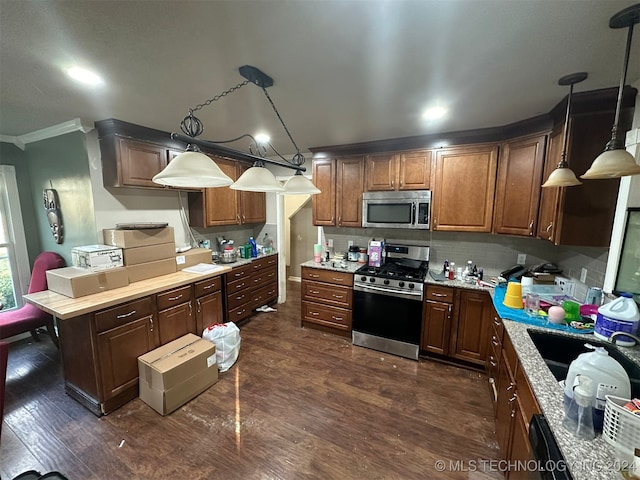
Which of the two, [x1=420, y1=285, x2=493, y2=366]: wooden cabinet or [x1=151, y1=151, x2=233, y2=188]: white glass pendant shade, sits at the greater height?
[x1=151, y1=151, x2=233, y2=188]: white glass pendant shade

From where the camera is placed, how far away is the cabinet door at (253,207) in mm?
3965

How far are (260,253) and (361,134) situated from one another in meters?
2.38

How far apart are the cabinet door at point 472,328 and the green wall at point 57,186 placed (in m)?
3.90

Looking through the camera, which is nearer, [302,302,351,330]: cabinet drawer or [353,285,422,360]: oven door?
[353,285,422,360]: oven door

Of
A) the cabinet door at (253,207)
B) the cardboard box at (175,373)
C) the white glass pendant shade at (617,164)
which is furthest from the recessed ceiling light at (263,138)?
the white glass pendant shade at (617,164)

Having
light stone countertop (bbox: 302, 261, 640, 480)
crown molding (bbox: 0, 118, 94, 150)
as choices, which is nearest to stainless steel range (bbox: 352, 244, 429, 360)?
light stone countertop (bbox: 302, 261, 640, 480)

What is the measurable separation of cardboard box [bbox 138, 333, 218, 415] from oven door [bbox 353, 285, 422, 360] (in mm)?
1650

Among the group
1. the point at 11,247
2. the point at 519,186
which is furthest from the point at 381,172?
the point at 11,247

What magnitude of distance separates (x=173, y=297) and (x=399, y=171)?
2856 millimetres

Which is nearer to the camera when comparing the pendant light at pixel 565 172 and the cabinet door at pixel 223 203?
the pendant light at pixel 565 172

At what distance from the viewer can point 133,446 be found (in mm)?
1802

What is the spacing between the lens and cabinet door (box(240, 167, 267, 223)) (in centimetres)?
396

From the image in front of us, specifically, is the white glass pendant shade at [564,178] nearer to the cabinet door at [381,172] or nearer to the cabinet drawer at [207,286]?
the cabinet door at [381,172]

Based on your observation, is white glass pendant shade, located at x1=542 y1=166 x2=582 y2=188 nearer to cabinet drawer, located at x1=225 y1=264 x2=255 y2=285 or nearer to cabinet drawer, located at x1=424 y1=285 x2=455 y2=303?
cabinet drawer, located at x1=424 y1=285 x2=455 y2=303
